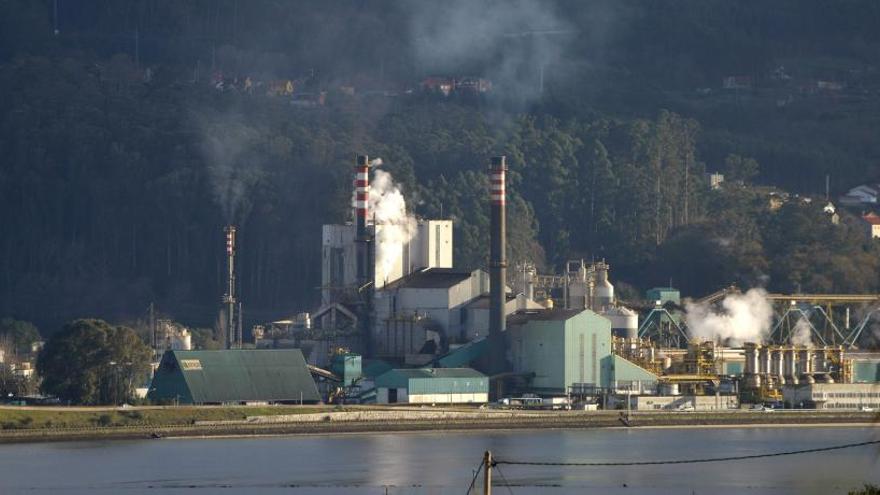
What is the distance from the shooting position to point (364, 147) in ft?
424

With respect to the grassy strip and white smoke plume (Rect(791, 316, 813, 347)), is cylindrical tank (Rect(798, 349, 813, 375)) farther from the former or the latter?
the grassy strip

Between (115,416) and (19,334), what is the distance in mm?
29020

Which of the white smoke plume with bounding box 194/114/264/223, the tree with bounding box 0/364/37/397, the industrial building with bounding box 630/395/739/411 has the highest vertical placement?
the white smoke plume with bounding box 194/114/264/223

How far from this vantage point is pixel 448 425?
82.6 m

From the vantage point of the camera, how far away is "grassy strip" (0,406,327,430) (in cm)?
7569

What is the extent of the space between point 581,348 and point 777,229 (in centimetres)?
3509

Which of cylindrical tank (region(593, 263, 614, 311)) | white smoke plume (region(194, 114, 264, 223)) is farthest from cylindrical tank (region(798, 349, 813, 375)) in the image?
white smoke plume (region(194, 114, 264, 223))

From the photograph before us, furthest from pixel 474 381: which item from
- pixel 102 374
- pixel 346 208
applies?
pixel 346 208

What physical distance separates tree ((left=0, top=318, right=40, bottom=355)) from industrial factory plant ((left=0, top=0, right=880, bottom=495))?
10.0 inches

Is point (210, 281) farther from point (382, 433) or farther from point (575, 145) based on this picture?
point (382, 433)

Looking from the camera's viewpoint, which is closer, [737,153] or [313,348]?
[313,348]

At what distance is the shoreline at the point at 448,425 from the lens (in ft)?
248

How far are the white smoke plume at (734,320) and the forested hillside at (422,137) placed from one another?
11.9 meters

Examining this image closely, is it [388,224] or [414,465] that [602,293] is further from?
[414,465]
